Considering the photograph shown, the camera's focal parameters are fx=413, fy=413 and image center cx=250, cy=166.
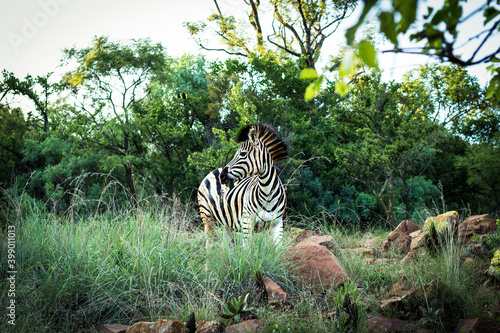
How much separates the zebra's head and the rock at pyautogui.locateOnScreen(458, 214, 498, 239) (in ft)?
9.78

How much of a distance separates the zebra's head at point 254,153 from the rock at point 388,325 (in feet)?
8.69

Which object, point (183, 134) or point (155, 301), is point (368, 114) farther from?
point (155, 301)

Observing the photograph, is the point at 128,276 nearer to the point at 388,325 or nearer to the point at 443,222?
the point at 388,325

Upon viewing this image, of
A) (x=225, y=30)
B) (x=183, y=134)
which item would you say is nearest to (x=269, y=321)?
(x=183, y=134)

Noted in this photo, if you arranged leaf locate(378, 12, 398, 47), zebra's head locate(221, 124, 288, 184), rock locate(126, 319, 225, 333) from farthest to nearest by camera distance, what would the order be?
zebra's head locate(221, 124, 288, 184), rock locate(126, 319, 225, 333), leaf locate(378, 12, 398, 47)

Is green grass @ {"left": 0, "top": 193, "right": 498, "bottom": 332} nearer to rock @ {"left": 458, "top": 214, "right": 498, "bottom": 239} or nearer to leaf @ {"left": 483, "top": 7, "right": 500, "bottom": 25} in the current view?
rock @ {"left": 458, "top": 214, "right": 498, "bottom": 239}

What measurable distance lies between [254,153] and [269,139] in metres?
0.50

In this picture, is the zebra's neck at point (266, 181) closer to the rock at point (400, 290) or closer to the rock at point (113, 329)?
the rock at point (400, 290)

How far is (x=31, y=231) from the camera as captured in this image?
5.22m

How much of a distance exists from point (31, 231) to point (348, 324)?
4.01m

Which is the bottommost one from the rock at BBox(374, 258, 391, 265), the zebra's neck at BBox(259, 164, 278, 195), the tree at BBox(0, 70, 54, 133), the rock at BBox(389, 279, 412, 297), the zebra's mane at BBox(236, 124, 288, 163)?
the rock at BBox(389, 279, 412, 297)

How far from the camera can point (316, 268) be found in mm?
4746

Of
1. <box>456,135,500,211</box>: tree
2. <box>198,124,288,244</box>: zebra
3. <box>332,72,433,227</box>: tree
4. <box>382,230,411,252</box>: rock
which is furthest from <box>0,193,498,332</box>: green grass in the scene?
<box>456,135,500,211</box>: tree

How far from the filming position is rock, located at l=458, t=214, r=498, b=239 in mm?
6290
